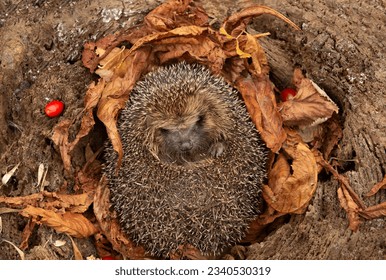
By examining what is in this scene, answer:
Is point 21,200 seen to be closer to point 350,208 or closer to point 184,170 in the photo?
point 184,170

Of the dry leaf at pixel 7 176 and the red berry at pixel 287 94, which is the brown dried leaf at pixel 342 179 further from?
the dry leaf at pixel 7 176

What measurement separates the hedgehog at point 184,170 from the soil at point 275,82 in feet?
0.90

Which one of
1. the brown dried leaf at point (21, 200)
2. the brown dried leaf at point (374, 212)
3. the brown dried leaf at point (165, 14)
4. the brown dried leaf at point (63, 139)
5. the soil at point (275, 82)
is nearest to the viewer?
the brown dried leaf at point (374, 212)

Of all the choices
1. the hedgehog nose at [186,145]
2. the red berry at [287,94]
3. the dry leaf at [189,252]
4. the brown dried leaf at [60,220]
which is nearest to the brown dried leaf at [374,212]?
the red berry at [287,94]

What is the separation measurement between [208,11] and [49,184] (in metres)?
1.57

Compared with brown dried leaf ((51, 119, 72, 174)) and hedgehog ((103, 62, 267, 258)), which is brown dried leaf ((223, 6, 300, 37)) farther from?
brown dried leaf ((51, 119, 72, 174))

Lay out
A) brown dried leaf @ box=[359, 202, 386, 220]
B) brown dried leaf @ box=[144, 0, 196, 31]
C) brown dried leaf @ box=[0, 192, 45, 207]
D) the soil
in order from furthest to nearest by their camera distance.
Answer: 1. brown dried leaf @ box=[144, 0, 196, 31]
2. brown dried leaf @ box=[0, 192, 45, 207]
3. the soil
4. brown dried leaf @ box=[359, 202, 386, 220]

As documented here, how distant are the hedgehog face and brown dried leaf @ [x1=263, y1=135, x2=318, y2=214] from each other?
41 cm

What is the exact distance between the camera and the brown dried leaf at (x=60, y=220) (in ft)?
13.1

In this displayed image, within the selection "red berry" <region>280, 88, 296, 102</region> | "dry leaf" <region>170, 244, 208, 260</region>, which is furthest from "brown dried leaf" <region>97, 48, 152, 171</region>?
"red berry" <region>280, 88, 296, 102</region>

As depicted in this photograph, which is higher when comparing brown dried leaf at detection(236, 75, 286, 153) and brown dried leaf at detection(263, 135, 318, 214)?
brown dried leaf at detection(236, 75, 286, 153)

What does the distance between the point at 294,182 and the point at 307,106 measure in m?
0.50

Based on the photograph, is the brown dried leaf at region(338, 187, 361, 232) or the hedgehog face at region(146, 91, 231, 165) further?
the hedgehog face at region(146, 91, 231, 165)

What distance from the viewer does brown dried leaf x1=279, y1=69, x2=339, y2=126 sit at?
4.12m
